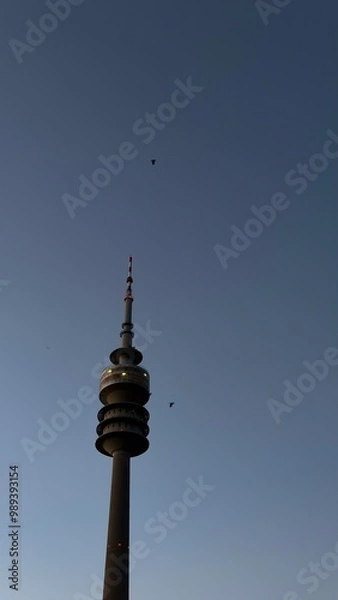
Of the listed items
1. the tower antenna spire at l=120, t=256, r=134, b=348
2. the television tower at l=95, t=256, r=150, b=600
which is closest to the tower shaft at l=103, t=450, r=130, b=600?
the television tower at l=95, t=256, r=150, b=600

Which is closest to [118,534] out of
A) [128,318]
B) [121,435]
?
[121,435]

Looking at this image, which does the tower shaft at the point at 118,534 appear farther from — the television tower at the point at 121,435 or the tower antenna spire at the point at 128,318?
the tower antenna spire at the point at 128,318

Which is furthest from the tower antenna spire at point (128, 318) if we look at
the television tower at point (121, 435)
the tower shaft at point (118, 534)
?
the tower shaft at point (118, 534)

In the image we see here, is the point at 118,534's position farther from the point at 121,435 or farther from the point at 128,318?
the point at 128,318

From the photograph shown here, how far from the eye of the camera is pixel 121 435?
88.9 m

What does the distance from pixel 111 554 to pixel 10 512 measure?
22.3 metres

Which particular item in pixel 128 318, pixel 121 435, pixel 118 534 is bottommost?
pixel 118 534

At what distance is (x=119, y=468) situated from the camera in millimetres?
88125

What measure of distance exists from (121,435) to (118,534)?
1291 centimetres

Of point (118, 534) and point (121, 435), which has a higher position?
point (121, 435)

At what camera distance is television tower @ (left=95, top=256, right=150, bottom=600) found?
263 ft

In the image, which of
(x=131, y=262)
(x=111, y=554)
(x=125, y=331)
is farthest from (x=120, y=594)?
(x=131, y=262)

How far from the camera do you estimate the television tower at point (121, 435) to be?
263 feet

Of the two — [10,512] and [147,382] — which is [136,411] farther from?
[10,512]
